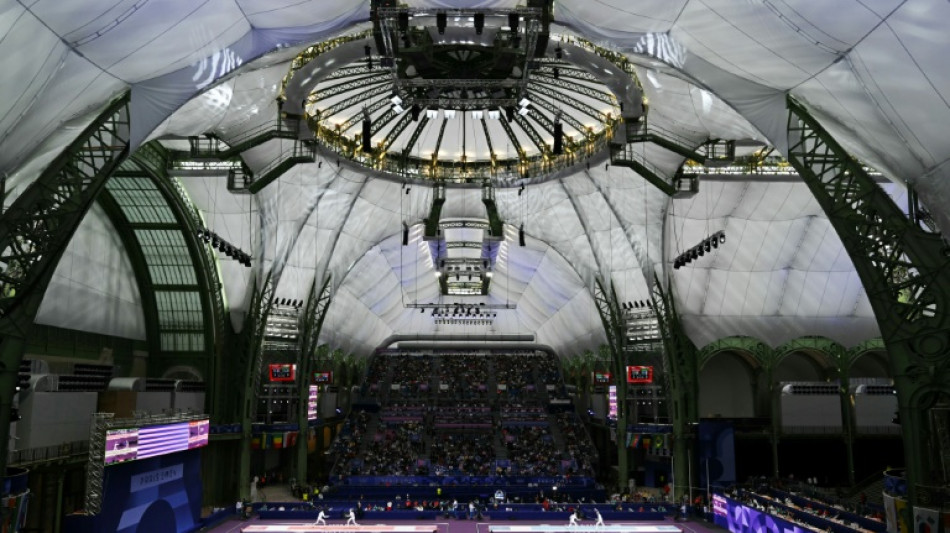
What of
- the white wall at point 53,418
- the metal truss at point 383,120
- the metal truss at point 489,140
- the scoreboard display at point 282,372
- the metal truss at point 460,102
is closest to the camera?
the white wall at point 53,418

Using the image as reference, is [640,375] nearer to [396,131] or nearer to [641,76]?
[396,131]

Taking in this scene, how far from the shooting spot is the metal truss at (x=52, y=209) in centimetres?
1739

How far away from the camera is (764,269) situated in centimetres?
4431

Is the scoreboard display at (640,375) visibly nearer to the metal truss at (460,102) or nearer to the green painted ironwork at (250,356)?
the green painted ironwork at (250,356)

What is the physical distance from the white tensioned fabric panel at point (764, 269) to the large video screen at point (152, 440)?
88.0 feet

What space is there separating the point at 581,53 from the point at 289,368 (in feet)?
96.8

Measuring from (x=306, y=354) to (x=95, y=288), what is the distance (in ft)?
44.4

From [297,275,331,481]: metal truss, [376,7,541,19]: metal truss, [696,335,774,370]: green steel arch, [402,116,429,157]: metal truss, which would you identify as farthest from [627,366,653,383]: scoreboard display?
[376,7,541,19]: metal truss

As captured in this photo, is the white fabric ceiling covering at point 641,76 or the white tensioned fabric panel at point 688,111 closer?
the white fabric ceiling covering at point 641,76

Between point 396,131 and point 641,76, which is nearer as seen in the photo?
point 641,76

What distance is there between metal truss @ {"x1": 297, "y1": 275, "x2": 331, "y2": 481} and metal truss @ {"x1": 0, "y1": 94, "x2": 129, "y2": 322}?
90.9 ft

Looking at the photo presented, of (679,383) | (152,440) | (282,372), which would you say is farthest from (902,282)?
(282,372)

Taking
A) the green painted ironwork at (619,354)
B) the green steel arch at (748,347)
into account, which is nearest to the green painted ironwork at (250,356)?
the green painted ironwork at (619,354)

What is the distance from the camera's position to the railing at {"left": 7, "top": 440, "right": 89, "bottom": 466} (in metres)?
25.5
